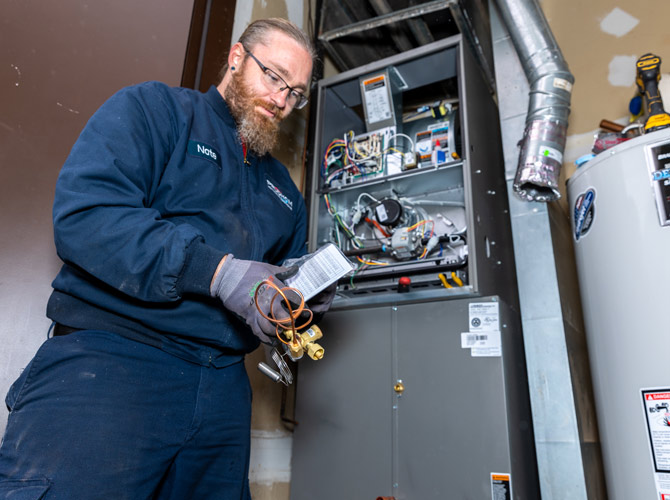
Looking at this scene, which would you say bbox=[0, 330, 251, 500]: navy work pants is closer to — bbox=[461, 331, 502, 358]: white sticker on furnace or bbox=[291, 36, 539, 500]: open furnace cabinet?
bbox=[291, 36, 539, 500]: open furnace cabinet

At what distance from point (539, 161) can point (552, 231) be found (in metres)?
0.24

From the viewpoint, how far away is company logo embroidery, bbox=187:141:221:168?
103cm

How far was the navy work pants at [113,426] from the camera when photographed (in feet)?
2.39

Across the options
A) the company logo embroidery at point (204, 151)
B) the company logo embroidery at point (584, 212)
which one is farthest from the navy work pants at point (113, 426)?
the company logo embroidery at point (584, 212)

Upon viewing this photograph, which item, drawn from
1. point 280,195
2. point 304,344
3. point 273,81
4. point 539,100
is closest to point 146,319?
point 304,344

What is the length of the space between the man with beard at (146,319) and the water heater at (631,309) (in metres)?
0.76

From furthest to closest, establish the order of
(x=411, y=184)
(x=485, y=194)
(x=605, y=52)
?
(x=605, y=52), (x=411, y=184), (x=485, y=194)

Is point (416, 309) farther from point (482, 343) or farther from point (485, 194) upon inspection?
point (485, 194)

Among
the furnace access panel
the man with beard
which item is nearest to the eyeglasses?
the man with beard

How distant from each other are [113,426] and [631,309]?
1188 mm

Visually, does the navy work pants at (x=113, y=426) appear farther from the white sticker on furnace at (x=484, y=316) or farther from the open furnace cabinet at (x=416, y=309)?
the white sticker on furnace at (x=484, y=316)

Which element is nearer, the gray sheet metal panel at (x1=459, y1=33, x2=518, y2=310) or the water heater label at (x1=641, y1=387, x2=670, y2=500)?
the water heater label at (x1=641, y1=387, x2=670, y2=500)

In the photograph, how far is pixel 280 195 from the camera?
4.17 feet

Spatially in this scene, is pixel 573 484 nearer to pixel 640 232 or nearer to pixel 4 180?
pixel 640 232
